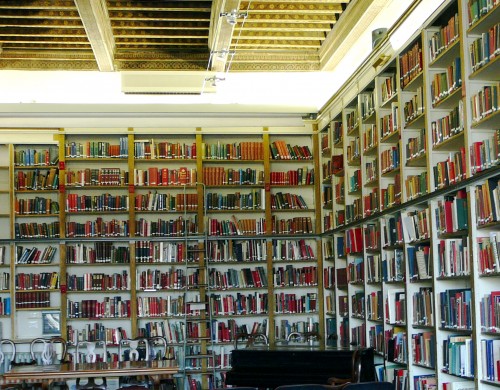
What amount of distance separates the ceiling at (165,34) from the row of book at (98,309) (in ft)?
11.0

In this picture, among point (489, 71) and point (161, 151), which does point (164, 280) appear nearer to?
point (161, 151)

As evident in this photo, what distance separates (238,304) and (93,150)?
3.06 metres

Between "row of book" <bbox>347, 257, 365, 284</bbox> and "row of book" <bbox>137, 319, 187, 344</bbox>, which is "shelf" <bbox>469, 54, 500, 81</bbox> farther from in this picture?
"row of book" <bbox>137, 319, 187, 344</bbox>

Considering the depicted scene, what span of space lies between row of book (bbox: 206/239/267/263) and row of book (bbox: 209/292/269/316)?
524 mm

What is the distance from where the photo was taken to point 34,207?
13.0m

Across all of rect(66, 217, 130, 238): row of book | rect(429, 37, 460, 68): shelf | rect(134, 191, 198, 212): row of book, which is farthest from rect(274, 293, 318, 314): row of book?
rect(429, 37, 460, 68): shelf

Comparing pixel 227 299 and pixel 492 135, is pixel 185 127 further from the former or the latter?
pixel 492 135

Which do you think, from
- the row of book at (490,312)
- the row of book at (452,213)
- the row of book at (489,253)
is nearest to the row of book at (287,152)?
the row of book at (452,213)

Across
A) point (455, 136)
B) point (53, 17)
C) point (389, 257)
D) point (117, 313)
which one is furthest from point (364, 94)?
point (117, 313)

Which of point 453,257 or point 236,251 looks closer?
point 453,257

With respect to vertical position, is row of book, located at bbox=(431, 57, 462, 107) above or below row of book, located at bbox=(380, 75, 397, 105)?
below

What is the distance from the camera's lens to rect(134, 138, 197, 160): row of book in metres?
13.1

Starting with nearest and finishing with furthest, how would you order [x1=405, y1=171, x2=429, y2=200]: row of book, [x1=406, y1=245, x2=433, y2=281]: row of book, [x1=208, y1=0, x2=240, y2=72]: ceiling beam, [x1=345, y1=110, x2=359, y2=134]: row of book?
[x1=406, y1=245, x2=433, y2=281]: row of book → [x1=405, y1=171, x2=429, y2=200]: row of book → [x1=208, y1=0, x2=240, y2=72]: ceiling beam → [x1=345, y1=110, x2=359, y2=134]: row of book

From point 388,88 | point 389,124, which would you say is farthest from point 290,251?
point 388,88
